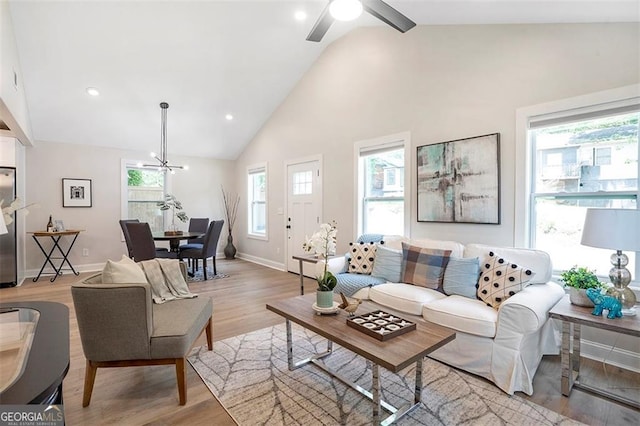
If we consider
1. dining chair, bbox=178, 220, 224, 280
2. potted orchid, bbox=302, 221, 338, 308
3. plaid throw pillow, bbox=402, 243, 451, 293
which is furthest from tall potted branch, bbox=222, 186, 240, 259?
potted orchid, bbox=302, 221, 338, 308

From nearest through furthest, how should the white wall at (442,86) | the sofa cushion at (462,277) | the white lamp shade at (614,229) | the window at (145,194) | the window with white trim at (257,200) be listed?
the white lamp shade at (614,229)
the white wall at (442,86)
the sofa cushion at (462,277)
the window at (145,194)
the window with white trim at (257,200)

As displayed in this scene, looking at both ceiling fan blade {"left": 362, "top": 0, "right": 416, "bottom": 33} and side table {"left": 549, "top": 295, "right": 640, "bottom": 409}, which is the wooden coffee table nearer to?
side table {"left": 549, "top": 295, "right": 640, "bottom": 409}

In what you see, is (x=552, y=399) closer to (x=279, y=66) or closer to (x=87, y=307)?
(x=87, y=307)

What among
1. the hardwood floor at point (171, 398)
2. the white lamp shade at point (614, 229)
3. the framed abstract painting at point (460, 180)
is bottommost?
the hardwood floor at point (171, 398)

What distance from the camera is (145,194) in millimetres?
6371

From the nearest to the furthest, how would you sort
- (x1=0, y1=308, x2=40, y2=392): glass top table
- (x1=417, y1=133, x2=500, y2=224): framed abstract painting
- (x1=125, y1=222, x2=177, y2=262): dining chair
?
1. (x1=0, y1=308, x2=40, y2=392): glass top table
2. (x1=417, y1=133, x2=500, y2=224): framed abstract painting
3. (x1=125, y1=222, x2=177, y2=262): dining chair

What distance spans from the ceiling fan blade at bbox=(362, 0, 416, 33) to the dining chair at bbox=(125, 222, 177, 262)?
12.9 ft

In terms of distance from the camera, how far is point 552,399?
199cm

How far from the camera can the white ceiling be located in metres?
3.06

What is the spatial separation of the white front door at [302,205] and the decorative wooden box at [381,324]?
9.94 ft

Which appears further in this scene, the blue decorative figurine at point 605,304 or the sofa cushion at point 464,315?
the sofa cushion at point 464,315

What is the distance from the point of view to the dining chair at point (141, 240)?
14.6ft

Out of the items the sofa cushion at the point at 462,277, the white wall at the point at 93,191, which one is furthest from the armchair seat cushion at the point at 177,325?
the white wall at the point at 93,191

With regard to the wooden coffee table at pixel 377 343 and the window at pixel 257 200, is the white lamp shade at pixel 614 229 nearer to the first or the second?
the wooden coffee table at pixel 377 343
